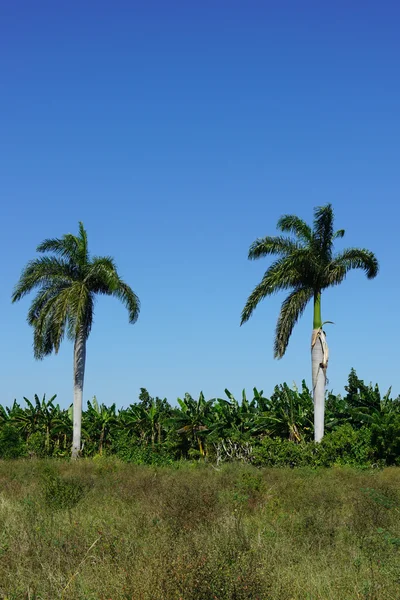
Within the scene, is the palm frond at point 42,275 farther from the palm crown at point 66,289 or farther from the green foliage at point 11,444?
the green foliage at point 11,444

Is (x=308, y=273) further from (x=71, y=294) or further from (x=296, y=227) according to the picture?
(x=71, y=294)

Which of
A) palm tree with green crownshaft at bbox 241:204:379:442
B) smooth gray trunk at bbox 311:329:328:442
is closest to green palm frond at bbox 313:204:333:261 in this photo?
palm tree with green crownshaft at bbox 241:204:379:442

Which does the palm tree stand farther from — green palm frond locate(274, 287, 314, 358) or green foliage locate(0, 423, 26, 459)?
green palm frond locate(274, 287, 314, 358)

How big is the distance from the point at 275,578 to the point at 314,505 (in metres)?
6.74

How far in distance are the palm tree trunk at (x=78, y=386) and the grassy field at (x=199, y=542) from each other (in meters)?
16.8

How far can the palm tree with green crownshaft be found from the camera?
2936 cm

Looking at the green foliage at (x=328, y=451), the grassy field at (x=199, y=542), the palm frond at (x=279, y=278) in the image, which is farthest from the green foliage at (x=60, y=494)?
the palm frond at (x=279, y=278)

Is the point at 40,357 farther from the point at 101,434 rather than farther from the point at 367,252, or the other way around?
the point at 367,252

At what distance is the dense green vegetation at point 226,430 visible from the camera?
27.7 m

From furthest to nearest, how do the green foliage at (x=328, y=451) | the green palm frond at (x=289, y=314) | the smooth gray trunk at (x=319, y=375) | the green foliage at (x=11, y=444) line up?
the green foliage at (x=11, y=444), the green palm frond at (x=289, y=314), the smooth gray trunk at (x=319, y=375), the green foliage at (x=328, y=451)

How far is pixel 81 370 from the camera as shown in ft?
114

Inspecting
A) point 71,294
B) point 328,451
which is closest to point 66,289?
point 71,294

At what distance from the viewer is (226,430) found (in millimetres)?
31344

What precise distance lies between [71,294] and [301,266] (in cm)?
1183
